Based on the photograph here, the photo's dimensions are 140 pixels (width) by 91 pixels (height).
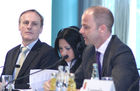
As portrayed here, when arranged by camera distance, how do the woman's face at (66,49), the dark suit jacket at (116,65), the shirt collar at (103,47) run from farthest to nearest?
the woman's face at (66,49)
the shirt collar at (103,47)
the dark suit jacket at (116,65)

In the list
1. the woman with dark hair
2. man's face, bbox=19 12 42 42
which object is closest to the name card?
the woman with dark hair

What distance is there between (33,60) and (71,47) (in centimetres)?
41

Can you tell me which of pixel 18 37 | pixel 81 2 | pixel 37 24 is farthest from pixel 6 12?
pixel 37 24

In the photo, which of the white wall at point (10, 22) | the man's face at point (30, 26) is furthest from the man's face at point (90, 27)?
the white wall at point (10, 22)

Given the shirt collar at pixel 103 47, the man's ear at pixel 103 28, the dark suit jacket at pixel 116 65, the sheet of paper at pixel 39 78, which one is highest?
the man's ear at pixel 103 28

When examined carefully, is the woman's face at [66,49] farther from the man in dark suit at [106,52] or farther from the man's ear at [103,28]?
the man's ear at [103,28]

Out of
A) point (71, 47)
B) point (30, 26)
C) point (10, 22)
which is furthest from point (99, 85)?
point (10, 22)

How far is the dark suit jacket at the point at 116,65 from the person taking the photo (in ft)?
6.50

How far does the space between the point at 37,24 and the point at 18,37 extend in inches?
69.8

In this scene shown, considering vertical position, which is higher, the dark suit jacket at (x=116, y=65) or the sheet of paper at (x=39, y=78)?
the dark suit jacket at (x=116, y=65)

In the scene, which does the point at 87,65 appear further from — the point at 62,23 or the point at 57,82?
the point at 62,23

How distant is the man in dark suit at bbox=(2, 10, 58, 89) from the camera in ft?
9.82

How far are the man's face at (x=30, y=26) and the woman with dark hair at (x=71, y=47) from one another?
1.00 feet

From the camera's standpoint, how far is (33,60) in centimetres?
301
